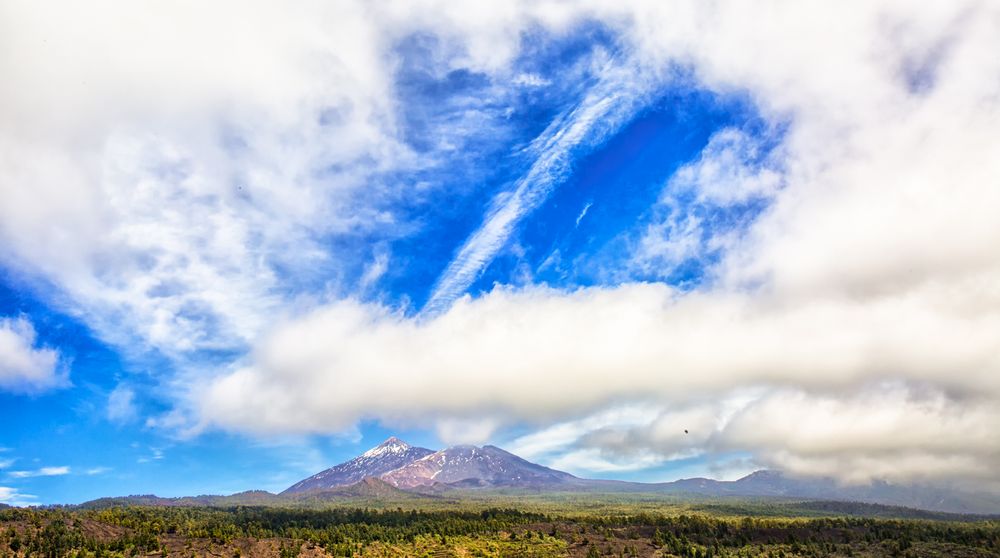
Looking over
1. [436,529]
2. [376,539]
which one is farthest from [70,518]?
[436,529]

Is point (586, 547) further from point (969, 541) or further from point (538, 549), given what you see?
point (969, 541)

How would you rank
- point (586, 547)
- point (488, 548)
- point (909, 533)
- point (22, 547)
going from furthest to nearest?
1. point (909, 533)
2. point (586, 547)
3. point (488, 548)
4. point (22, 547)

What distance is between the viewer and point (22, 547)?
116m

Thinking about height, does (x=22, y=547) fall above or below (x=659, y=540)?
above

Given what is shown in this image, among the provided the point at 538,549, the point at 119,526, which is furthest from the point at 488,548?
the point at 119,526

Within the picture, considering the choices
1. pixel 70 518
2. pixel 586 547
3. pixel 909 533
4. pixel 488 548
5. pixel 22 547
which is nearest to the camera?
pixel 22 547

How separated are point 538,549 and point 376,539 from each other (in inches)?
2063

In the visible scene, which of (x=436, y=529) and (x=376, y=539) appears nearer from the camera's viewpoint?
(x=376, y=539)

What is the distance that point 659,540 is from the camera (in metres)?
187

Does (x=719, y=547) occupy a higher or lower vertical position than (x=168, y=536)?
lower

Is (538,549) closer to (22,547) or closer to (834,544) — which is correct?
(834,544)

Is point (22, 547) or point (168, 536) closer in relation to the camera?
point (22, 547)

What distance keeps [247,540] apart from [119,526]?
3479 centimetres

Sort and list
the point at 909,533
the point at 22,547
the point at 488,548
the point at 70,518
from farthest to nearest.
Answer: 1. the point at 909,533
2. the point at 488,548
3. the point at 70,518
4. the point at 22,547
